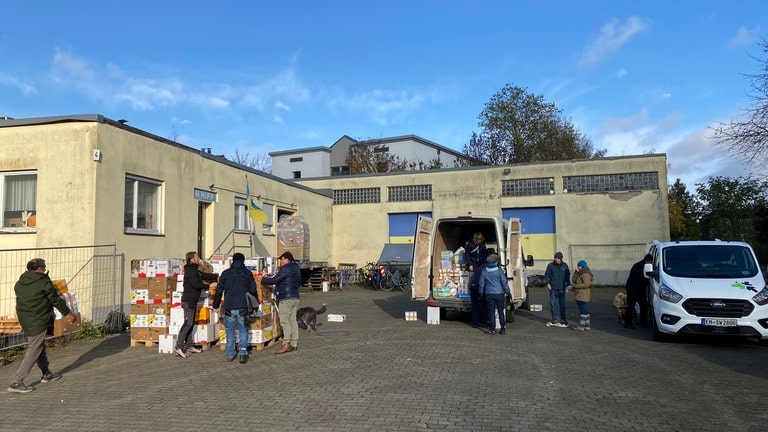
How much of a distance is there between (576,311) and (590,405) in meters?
9.64

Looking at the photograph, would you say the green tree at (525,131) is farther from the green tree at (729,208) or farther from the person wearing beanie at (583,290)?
the person wearing beanie at (583,290)

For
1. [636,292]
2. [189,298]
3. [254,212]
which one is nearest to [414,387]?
[189,298]

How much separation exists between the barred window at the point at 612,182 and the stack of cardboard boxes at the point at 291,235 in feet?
40.2

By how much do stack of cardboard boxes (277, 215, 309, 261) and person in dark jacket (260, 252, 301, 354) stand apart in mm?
12468

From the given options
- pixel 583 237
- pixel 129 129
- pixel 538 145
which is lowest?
pixel 583 237

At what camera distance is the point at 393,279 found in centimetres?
2278

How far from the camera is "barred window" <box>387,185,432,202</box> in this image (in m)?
27.1

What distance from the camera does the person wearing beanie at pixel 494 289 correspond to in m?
10.8

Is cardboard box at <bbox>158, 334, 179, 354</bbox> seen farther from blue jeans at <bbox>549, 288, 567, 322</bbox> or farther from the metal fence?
blue jeans at <bbox>549, 288, 567, 322</bbox>

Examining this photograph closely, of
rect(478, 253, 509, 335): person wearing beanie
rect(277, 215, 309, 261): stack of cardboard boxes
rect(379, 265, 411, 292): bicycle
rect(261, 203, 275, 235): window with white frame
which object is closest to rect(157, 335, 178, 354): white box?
rect(478, 253, 509, 335): person wearing beanie

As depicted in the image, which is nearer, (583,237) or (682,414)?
(682,414)

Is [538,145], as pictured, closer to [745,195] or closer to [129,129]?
[745,195]

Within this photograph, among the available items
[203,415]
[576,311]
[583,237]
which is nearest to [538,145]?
[583,237]

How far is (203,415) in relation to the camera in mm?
5637
